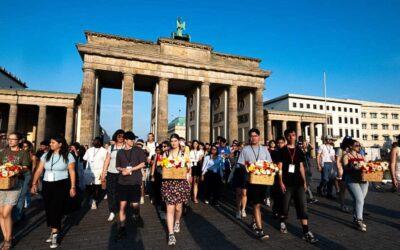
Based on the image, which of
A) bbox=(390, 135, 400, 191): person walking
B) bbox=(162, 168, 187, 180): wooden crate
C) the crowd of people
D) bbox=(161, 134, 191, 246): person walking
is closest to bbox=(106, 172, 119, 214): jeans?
the crowd of people

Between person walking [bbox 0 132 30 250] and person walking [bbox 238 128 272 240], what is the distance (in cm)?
479

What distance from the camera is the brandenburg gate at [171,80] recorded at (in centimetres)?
3030

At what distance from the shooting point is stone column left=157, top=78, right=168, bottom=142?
32066 millimetres

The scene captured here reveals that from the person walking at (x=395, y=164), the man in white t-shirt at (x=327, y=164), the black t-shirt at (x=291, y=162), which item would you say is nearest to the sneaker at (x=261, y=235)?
the black t-shirt at (x=291, y=162)

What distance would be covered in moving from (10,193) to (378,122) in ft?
334

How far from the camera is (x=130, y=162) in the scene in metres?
5.78

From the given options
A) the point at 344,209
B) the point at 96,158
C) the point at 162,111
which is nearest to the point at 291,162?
the point at 344,209

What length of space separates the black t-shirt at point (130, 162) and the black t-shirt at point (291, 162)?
130 inches

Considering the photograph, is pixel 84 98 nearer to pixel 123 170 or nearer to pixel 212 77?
pixel 212 77

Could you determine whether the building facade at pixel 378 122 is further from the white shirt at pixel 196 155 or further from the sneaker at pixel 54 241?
the sneaker at pixel 54 241

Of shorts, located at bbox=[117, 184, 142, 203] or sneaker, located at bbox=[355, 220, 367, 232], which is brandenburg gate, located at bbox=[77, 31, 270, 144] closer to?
shorts, located at bbox=[117, 184, 142, 203]

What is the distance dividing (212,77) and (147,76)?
29.3 feet

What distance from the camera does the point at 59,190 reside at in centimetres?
523

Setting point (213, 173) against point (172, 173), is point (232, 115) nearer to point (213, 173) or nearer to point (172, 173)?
point (213, 173)
